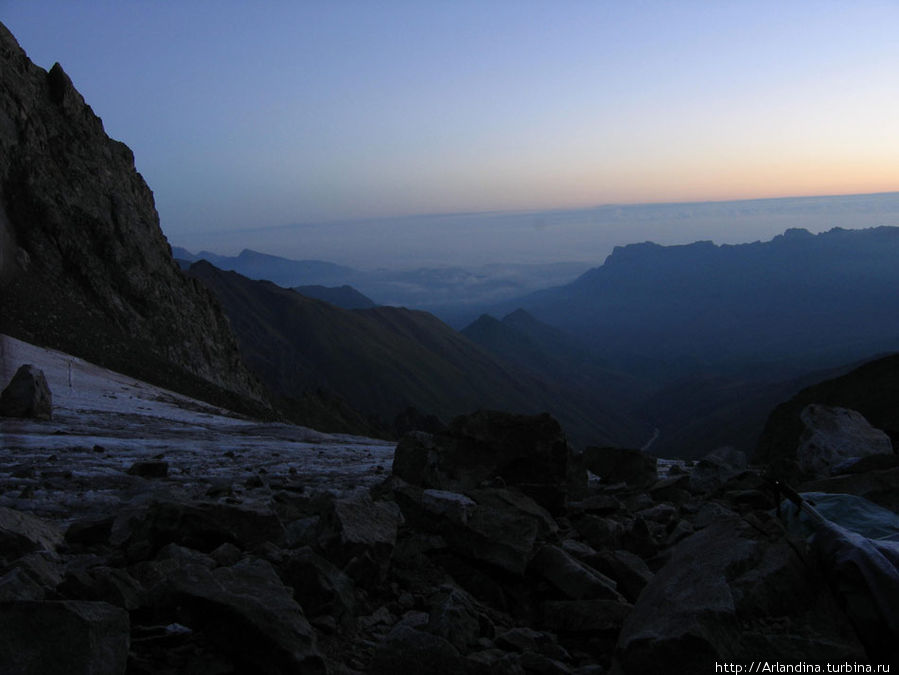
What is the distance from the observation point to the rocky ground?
455 centimetres

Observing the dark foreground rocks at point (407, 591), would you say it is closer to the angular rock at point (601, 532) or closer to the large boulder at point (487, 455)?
the angular rock at point (601, 532)

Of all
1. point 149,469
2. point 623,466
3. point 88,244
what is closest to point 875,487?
point 623,466

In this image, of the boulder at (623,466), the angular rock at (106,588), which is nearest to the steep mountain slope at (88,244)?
the boulder at (623,466)

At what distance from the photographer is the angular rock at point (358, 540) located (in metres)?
6.27

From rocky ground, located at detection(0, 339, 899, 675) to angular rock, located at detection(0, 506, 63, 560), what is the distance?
21mm

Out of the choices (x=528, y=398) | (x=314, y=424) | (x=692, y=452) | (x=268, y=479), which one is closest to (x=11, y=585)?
(x=268, y=479)

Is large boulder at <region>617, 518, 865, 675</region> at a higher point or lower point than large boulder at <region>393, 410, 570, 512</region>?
higher

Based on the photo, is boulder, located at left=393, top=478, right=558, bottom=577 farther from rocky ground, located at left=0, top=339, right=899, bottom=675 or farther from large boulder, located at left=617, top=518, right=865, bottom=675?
large boulder, located at left=617, top=518, right=865, bottom=675

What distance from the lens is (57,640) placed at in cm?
379

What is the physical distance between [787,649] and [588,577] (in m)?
2.29

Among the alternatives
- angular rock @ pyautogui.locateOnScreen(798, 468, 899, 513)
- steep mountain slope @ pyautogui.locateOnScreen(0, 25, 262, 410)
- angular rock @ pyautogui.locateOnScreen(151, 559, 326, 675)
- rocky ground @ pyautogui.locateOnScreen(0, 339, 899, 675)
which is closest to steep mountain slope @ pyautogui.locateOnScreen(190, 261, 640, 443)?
steep mountain slope @ pyautogui.locateOnScreen(0, 25, 262, 410)

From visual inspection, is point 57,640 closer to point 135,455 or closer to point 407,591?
point 407,591

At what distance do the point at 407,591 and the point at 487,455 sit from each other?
4.13m

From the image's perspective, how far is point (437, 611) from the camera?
566cm
